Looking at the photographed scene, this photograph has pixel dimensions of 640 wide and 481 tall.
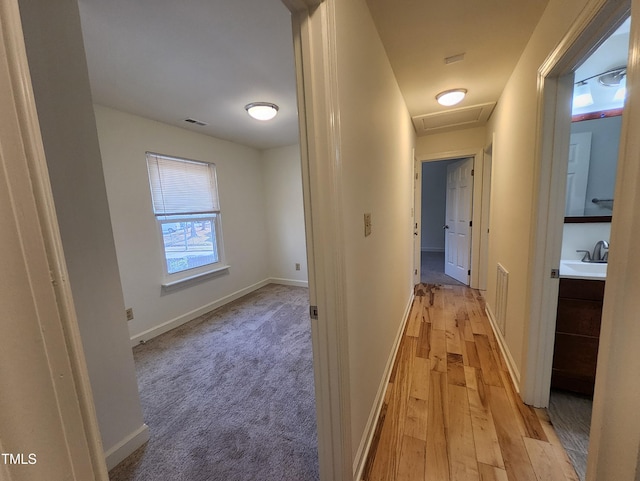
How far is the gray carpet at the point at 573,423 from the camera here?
1.37 m

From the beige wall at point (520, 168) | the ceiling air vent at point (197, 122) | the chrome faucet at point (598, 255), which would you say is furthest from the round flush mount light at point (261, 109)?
the chrome faucet at point (598, 255)

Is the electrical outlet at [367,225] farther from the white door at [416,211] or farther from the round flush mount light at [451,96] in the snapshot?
the white door at [416,211]

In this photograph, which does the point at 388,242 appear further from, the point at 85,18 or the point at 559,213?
the point at 85,18

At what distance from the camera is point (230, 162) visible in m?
3.87

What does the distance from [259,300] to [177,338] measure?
1262 mm

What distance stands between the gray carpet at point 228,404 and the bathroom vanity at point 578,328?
1.67 m

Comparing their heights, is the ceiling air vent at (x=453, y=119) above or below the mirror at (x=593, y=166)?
above

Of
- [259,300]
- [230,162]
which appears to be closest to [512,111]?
[230,162]

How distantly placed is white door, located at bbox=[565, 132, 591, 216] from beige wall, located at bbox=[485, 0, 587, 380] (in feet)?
1.32

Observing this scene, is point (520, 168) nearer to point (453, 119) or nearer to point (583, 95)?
point (583, 95)

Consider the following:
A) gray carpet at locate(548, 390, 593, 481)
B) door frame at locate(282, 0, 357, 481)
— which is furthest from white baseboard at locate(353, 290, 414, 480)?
gray carpet at locate(548, 390, 593, 481)

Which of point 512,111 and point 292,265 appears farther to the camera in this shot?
point 292,265

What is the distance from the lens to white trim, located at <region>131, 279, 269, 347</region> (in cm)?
279

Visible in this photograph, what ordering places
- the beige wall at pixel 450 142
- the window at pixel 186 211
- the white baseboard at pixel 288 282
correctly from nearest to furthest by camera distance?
1. the window at pixel 186 211
2. the beige wall at pixel 450 142
3. the white baseboard at pixel 288 282
